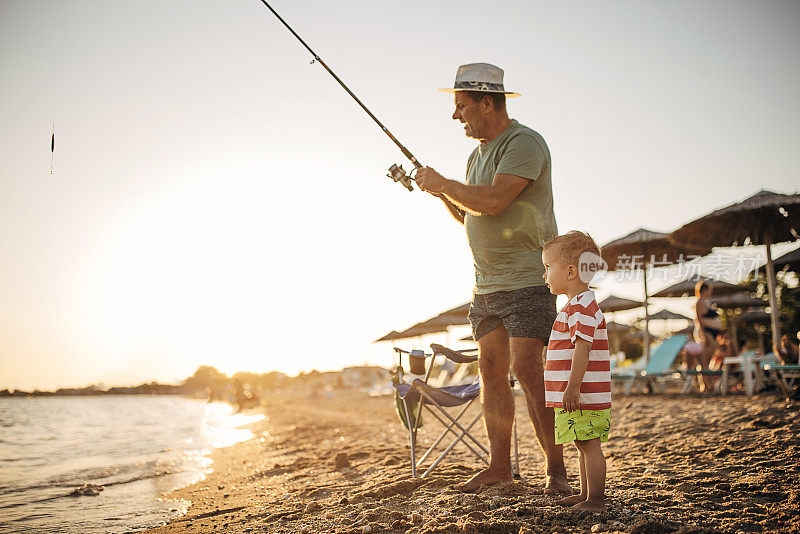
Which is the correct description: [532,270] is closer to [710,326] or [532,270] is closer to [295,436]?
[710,326]

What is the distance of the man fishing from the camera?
8.97 ft

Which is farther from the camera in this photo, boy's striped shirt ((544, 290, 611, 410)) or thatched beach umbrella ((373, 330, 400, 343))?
thatched beach umbrella ((373, 330, 400, 343))

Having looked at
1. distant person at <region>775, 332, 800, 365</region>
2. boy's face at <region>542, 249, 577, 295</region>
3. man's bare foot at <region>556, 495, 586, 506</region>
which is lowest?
man's bare foot at <region>556, 495, 586, 506</region>

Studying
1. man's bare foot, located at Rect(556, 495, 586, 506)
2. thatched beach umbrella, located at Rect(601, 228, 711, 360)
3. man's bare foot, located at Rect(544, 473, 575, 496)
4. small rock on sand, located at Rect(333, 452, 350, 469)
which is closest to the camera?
man's bare foot, located at Rect(556, 495, 586, 506)

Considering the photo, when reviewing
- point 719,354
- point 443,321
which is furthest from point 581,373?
point 443,321

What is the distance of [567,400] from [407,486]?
1.43m

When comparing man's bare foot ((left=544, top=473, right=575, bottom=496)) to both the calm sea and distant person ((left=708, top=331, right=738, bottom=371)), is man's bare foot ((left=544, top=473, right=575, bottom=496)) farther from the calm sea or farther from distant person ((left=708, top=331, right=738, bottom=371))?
distant person ((left=708, top=331, right=738, bottom=371))

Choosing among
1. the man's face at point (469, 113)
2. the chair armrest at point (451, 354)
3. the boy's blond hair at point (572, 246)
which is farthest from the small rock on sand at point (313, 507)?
the man's face at point (469, 113)

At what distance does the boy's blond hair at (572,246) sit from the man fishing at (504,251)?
41 centimetres

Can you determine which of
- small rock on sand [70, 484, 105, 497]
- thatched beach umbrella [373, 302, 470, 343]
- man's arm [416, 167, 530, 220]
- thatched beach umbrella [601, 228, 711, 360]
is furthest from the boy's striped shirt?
thatched beach umbrella [373, 302, 470, 343]

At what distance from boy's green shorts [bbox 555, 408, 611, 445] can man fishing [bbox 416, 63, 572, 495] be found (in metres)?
0.49

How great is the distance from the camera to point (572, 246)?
7.82ft

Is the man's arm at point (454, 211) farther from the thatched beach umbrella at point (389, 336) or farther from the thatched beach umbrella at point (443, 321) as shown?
the thatched beach umbrella at point (389, 336)

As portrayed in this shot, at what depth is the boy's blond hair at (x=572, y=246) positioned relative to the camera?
93.5 inches
